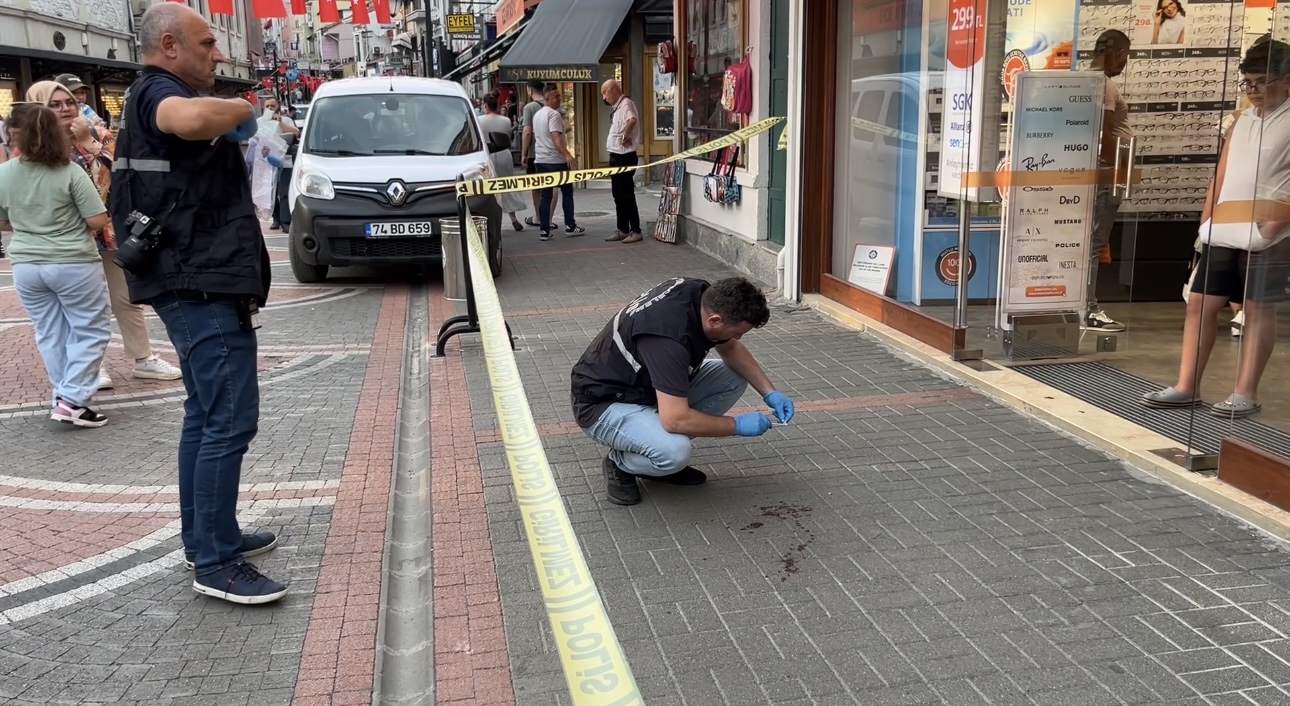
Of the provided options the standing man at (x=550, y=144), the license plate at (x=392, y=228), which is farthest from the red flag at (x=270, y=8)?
the license plate at (x=392, y=228)

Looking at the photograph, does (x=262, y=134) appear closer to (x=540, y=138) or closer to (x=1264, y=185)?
(x=540, y=138)

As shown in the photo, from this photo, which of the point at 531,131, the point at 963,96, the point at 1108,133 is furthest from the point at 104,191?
the point at 531,131

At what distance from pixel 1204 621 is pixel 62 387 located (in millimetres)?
5838

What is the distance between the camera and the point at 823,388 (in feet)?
19.9

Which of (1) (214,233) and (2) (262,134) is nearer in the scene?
(1) (214,233)

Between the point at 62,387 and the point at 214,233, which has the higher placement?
the point at 214,233

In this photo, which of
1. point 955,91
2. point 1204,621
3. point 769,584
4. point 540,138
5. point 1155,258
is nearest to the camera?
point 1204,621

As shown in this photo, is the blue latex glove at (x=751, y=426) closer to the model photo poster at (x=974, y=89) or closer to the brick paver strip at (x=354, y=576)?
the brick paver strip at (x=354, y=576)

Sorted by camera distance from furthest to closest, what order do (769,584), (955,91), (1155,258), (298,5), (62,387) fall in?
(298,5)
(1155,258)
(955,91)
(62,387)
(769,584)

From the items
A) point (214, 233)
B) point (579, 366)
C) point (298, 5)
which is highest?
point (298, 5)

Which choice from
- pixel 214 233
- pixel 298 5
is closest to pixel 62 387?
pixel 214 233

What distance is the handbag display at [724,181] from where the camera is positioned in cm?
1051

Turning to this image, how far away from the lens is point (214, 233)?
3.42m

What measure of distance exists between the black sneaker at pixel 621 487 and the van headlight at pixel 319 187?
257 inches
